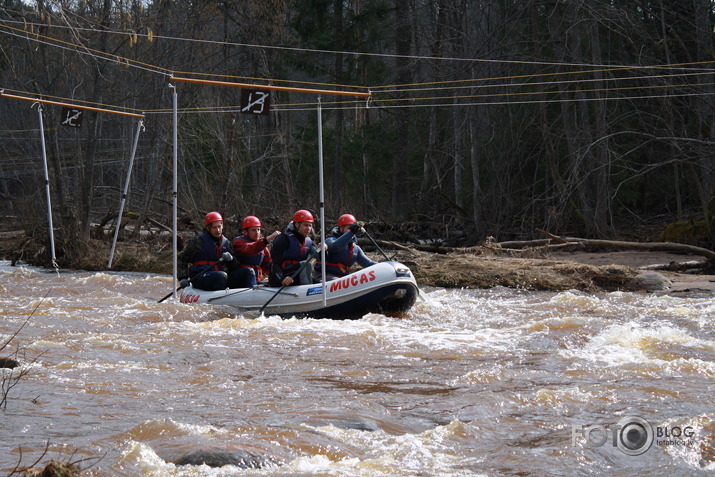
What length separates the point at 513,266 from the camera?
16.1 m

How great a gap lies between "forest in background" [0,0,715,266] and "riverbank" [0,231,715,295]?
1.03m

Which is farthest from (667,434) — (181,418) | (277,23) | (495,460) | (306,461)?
Result: (277,23)

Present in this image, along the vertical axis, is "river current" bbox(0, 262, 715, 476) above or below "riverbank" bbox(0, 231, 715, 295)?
above

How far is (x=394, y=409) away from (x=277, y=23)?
2236 cm

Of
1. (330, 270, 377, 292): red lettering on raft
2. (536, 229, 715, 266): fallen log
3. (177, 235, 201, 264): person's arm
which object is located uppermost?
(177, 235, 201, 264): person's arm

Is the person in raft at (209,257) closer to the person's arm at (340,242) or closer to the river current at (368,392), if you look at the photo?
the river current at (368,392)

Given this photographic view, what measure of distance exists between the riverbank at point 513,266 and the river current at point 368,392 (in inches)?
90.3

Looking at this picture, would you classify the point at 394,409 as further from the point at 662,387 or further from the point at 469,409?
the point at 662,387

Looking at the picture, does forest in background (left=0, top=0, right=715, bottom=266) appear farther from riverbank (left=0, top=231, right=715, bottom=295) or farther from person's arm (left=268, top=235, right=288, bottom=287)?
person's arm (left=268, top=235, right=288, bottom=287)

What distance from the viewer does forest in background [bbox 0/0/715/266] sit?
19969 millimetres

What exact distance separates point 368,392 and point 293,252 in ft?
16.4

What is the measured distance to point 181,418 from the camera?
6.52 meters

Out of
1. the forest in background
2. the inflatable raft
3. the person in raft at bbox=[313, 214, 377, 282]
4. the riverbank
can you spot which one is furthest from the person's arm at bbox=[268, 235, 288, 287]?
the forest in background

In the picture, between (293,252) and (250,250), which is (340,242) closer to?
(293,252)
